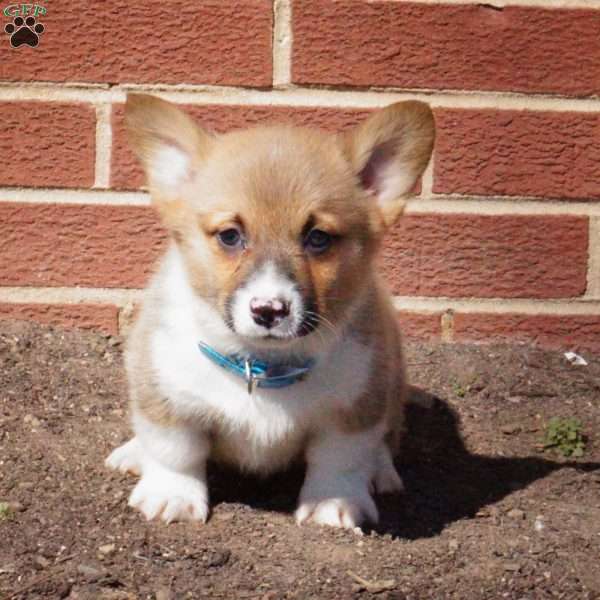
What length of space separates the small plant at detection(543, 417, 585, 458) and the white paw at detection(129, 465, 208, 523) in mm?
1150

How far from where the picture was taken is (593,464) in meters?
3.45

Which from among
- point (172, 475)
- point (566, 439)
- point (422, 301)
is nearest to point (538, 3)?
point (422, 301)

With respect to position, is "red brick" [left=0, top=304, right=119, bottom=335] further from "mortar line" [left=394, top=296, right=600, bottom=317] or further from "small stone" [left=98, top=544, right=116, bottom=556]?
"small stone" [left=98, top=544, right=116, bottom=556]

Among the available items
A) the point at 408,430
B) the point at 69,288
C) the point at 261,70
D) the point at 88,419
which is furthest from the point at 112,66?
the point at 408,430

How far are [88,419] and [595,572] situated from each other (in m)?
1.59

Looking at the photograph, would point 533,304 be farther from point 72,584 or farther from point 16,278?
point 72,584

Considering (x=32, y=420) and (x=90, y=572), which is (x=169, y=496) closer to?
(x=90, y=572)

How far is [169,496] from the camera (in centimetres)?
295

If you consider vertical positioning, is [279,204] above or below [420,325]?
above

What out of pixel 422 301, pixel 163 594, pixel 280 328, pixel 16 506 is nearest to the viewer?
pixel 163 594

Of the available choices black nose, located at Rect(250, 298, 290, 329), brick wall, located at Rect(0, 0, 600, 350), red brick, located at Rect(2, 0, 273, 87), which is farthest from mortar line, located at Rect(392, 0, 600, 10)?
black nose, located at Rect(250, 298, 290, 329)

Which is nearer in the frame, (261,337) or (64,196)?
(261,337)

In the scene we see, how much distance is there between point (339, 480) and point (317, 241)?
67 centimetres

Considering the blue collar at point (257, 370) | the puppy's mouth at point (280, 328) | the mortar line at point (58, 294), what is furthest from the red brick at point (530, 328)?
the puppy's mouth at point (280, 328)
